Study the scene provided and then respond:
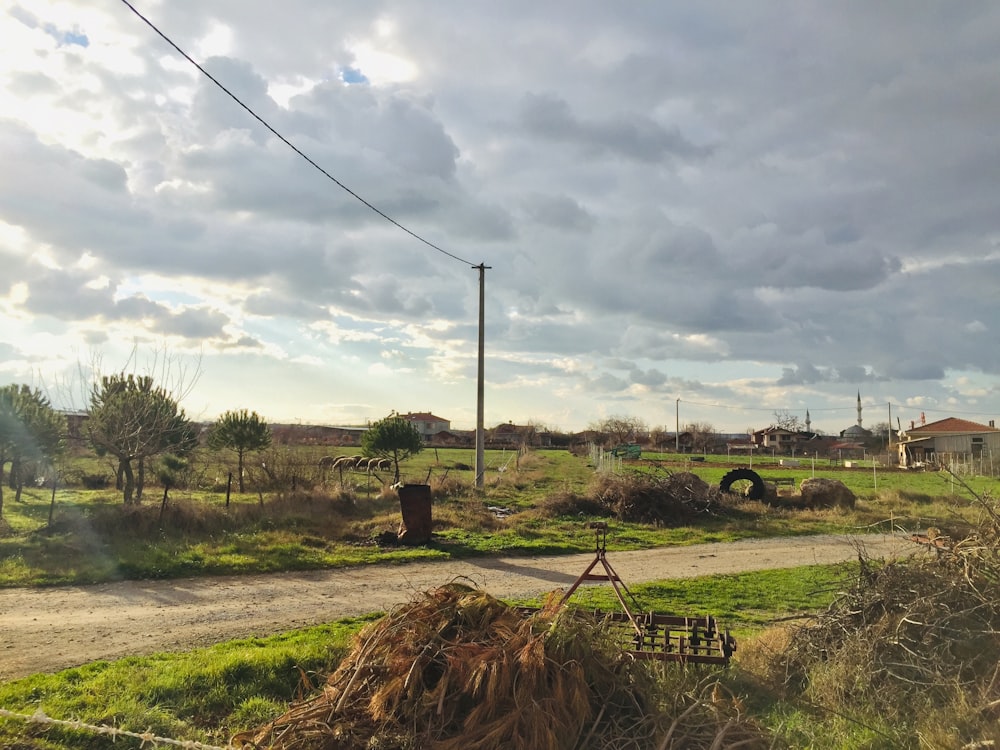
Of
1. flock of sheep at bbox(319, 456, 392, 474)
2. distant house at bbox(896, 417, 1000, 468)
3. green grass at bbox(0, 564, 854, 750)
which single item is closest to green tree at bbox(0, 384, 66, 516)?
flock of sheep at bbox(319, 456, 392, 474)

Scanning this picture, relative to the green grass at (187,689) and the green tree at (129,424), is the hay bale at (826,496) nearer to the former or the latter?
the green grass at (187,689)

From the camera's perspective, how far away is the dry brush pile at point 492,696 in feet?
10.5

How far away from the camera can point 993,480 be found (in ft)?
110

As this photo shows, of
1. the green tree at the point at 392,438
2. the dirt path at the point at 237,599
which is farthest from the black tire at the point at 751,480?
the green tree at the point at 392,438

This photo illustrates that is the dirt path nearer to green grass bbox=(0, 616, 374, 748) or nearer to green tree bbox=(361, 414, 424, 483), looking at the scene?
green grass bbox=(0, 616, 374, 748)

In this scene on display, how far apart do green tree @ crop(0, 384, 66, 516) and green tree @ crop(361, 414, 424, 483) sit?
9.43 m

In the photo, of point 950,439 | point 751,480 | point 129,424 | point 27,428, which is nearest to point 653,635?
point 129,424

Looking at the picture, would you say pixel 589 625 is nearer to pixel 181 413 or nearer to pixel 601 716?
pixel 601 716

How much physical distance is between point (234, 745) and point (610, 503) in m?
17.4

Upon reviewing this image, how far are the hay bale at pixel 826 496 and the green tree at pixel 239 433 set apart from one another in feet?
59.6

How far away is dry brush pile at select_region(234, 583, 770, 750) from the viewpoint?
10.5 ft

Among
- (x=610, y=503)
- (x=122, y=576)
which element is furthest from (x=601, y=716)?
(x=610, y=503)

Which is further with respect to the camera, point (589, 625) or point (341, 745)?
point (589, 625)

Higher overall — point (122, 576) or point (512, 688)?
point (512, 688)
